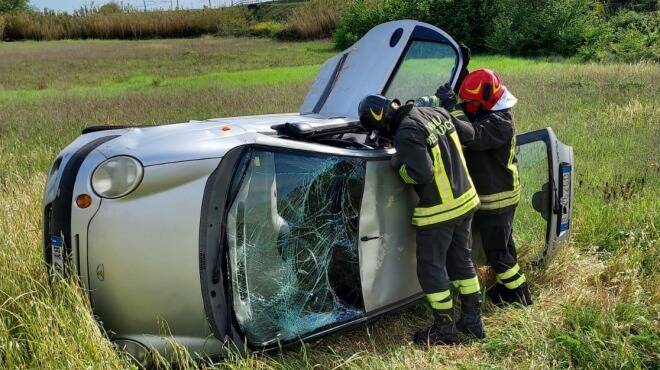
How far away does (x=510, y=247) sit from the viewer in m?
3.91

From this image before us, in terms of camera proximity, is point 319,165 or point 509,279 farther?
point 509,279

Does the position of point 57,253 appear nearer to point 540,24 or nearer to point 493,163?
point 493,163

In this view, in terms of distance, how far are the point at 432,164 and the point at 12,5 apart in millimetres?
67675

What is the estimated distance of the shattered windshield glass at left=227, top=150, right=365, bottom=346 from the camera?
287cm

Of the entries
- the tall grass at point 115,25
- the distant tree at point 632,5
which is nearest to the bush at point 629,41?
the distant tree at point 632,5

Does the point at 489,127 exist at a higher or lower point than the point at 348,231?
higher

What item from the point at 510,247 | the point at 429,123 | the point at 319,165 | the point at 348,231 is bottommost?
the point at 510,247

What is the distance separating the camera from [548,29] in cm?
2488

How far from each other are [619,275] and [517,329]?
3.57 feet

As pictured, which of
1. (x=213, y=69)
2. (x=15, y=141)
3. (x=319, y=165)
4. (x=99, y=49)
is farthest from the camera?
(x=99, y=49)

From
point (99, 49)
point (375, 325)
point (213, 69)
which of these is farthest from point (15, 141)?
point (99, 49)

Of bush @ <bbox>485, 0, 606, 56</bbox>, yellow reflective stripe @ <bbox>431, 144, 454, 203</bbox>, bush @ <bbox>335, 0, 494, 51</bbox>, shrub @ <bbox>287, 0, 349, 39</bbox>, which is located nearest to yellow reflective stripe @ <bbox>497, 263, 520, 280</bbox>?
yellow reflective stripe @ <bbox>431, 144, 454, 203</bbox>

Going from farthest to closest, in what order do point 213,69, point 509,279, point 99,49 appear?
point 99,49 < point 213,69 < point 509,279

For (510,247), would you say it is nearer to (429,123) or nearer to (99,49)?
(429,123)
